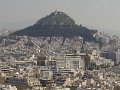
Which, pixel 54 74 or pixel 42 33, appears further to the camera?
pixel 42 33

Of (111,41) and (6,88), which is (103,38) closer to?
(111,41)

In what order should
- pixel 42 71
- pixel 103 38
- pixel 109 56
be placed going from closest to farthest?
pixel 42 71, pixel 109 56, pixel 103 38

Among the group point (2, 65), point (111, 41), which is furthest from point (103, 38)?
point (2, 65)

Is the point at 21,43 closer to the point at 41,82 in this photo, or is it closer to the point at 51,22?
the point at 51,22

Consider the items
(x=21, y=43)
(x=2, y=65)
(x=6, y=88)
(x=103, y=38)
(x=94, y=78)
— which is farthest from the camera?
(x=103, y=38)

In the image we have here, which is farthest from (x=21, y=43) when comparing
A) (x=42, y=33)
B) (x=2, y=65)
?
(x=2, y=65)

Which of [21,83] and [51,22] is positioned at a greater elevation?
[51,22]
